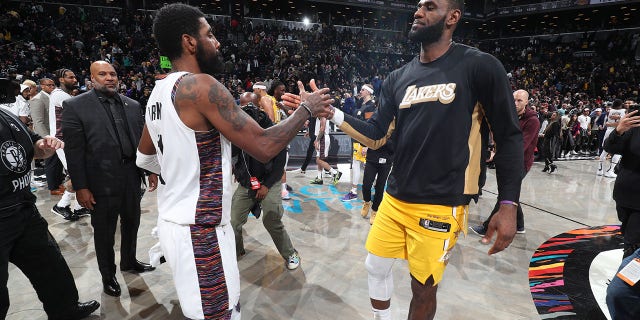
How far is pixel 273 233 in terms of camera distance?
3.55 metres

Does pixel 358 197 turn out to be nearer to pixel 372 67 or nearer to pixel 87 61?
pixel 87 61

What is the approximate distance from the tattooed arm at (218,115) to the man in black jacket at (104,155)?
77.2 inches

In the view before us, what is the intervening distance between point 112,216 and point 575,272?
14.8 ft

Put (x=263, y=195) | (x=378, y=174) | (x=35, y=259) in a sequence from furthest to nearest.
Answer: (x=378, y=174) < (x=263, y=195) < (x=35, y=259)

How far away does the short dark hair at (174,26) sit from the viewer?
1.56 metres

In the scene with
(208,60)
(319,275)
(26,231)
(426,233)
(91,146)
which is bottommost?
(319,275)

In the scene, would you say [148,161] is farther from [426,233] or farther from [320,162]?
[320,162]

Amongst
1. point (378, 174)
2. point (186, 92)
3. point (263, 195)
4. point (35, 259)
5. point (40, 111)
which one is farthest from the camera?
point (40, 111)

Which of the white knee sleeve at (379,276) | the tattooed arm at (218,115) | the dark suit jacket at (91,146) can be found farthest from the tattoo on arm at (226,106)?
the dark suit jacket at (91,146)

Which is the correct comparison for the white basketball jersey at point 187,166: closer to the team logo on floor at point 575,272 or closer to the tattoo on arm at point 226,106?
the tattoo on arm at point 226,106

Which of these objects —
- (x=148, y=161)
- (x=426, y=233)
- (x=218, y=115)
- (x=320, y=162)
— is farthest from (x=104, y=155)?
(x=320, y=162)

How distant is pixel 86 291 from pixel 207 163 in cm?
257

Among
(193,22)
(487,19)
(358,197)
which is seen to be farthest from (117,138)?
(487,19)

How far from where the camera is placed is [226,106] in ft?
4.82
